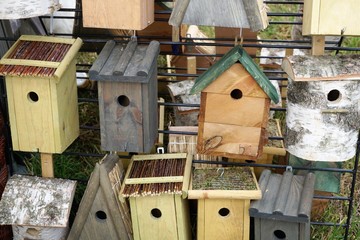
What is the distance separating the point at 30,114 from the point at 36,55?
0.75 ft

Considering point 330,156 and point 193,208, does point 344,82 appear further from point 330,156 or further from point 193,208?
point 193,208

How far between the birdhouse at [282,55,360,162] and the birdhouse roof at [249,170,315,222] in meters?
0.17

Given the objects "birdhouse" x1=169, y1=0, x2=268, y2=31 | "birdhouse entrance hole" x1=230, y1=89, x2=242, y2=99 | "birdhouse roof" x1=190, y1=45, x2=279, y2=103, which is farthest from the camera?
"birdhouse entrance hole" x1=230, y1=89, x2=242, y2=99

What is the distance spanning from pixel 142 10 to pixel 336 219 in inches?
55.6

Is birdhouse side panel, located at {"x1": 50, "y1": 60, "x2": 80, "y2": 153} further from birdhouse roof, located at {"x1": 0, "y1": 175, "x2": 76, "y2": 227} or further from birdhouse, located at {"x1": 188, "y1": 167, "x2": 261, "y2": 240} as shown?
birdhouse, located at {"x1": 188, "y1": 167, "x2": 261, "y2": 240}

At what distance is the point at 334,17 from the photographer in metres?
1.89

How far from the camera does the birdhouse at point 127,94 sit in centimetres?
198

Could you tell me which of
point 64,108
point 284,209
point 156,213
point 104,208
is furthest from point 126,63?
point 284,209

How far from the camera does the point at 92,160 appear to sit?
2.94 m

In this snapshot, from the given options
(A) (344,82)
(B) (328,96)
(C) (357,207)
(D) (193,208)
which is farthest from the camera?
(C) (357,207)

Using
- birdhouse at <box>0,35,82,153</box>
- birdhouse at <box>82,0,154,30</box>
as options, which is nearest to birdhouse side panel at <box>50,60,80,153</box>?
birdhouse at <box>0,35,82,153</box>

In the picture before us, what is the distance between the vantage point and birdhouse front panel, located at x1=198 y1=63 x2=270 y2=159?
77.6 inches

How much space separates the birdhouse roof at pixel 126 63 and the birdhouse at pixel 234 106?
192 millimetres

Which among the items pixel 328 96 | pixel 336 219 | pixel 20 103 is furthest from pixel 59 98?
pixel 336 219
